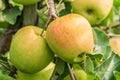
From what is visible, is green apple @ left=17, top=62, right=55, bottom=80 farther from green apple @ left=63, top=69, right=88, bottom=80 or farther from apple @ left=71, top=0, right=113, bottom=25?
apple @ left=71, top=0, right=113, bottom=25

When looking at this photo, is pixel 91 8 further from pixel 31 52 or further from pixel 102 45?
pixel 31 52

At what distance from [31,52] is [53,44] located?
9 cm

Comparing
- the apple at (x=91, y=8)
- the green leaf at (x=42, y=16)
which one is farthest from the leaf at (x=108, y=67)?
the green leaf at (x=42, y=16)

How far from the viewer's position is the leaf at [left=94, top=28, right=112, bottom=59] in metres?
1.35

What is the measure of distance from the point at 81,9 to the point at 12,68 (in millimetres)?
337

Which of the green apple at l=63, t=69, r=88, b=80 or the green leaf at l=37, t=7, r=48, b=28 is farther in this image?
the green leaf at l=37, t=7, r=48, b=28

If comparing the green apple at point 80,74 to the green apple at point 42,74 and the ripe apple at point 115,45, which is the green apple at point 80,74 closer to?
the green apple at point 42,74

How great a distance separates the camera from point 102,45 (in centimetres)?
138

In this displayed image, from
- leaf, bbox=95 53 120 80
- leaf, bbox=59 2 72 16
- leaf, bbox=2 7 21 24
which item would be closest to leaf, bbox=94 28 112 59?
leaf, bbox=95 53 120 80

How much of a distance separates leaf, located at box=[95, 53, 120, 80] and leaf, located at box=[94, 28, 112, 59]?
0.03m

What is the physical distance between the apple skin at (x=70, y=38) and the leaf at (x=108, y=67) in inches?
8.3


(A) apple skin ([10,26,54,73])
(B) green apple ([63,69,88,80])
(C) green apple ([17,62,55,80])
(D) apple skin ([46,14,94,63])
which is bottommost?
(B) green apple ([63,69,88,80])

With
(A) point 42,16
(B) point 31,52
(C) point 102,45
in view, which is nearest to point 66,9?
(A) point 42,16

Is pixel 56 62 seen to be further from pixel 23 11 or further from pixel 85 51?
pixel 23 11
